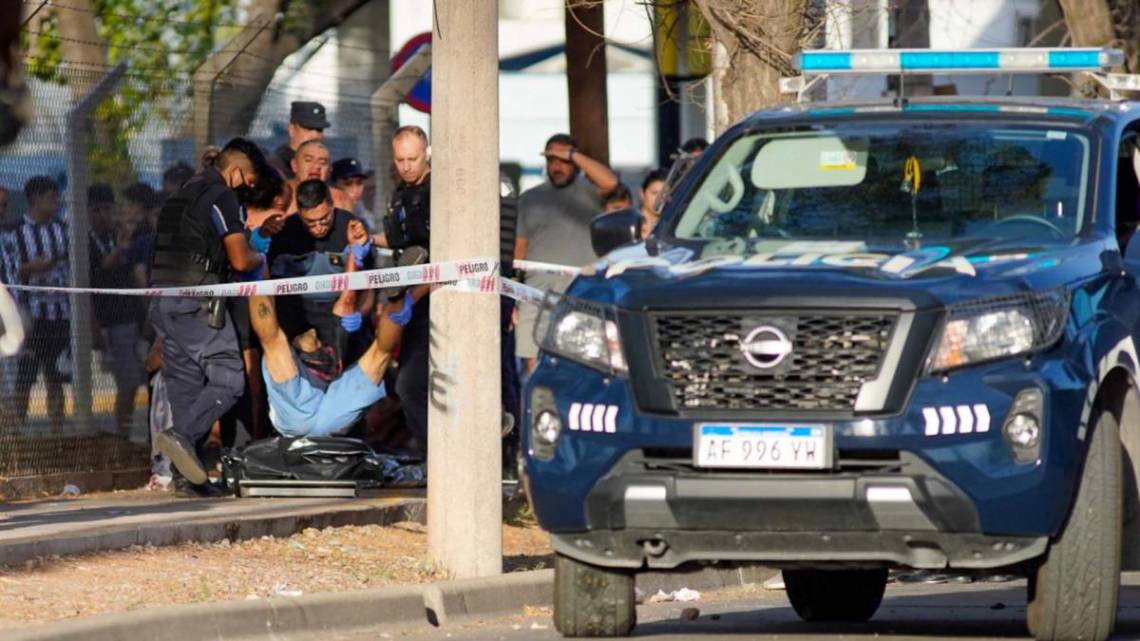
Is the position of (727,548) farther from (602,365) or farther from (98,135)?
(98,135)

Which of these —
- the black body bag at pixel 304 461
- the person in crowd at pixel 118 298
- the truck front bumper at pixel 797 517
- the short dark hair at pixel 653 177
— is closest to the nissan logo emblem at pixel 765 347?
the truck front bumper at pixel 797 517

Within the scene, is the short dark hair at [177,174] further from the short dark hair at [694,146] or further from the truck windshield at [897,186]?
the truck windshield at [897,186]

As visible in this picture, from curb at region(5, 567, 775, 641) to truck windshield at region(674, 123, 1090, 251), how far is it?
1491mm

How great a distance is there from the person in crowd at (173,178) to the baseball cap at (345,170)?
123 cm

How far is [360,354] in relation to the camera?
14234 mm

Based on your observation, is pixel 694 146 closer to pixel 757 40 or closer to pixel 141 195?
pixel 757 40

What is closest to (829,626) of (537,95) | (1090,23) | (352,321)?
(352,321)

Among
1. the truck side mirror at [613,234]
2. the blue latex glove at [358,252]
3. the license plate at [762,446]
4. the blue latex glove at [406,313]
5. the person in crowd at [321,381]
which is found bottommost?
the person in crowd at [321,381]

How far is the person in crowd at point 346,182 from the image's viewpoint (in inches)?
597

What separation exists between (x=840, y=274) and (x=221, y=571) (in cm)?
345

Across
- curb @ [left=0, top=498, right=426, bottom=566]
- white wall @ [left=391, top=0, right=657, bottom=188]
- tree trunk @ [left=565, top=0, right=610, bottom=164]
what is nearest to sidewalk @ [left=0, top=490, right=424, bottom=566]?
curb @ [left=0, top=498, right=426, bottom=566]

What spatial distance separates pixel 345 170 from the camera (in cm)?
1518

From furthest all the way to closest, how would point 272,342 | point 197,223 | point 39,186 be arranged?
point 39,186, point 272,342, point 197,223

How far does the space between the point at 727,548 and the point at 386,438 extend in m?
7.45
